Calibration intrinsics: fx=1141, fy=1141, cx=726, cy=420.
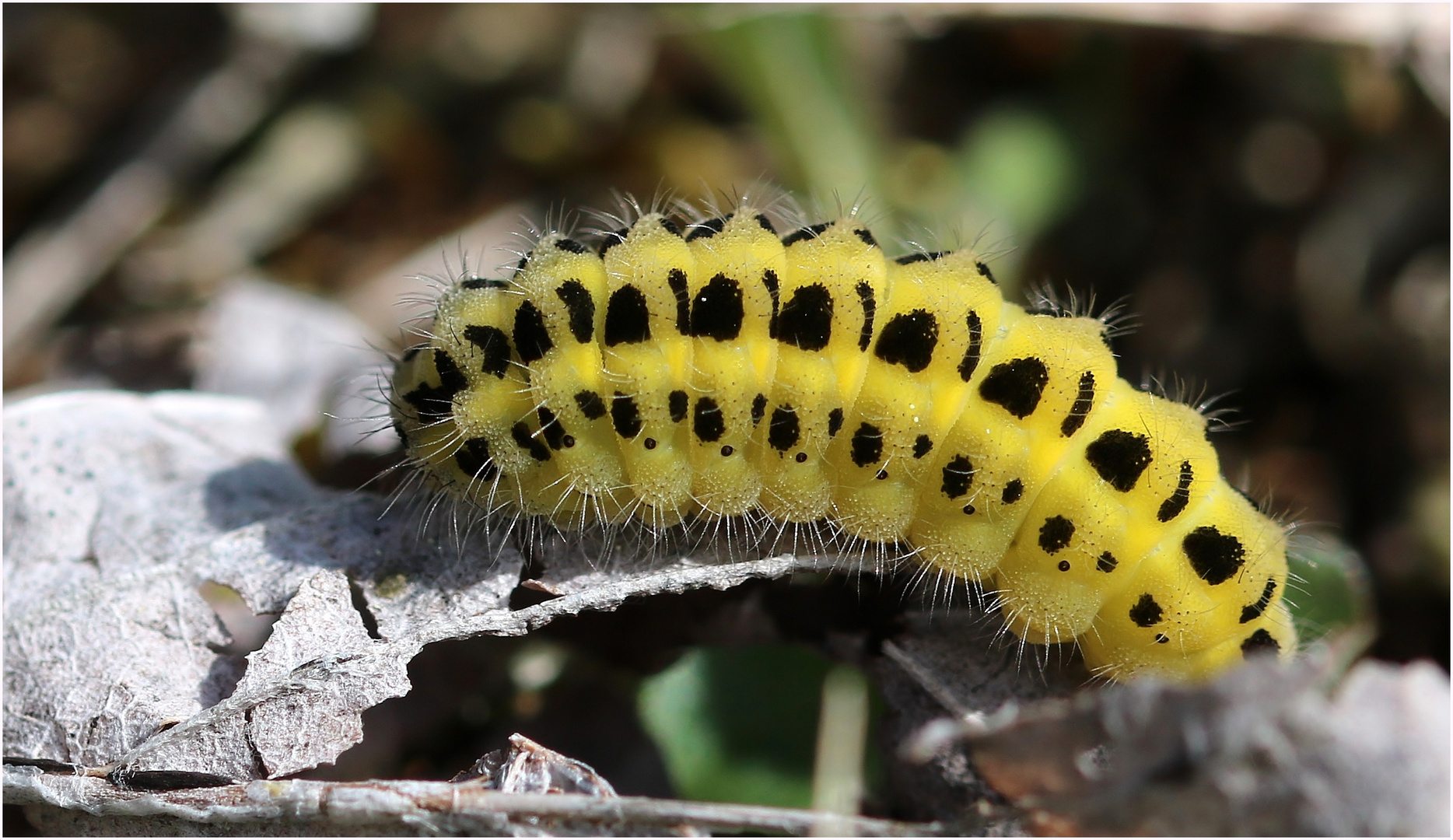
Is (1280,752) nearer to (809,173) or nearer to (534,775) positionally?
(534,775)

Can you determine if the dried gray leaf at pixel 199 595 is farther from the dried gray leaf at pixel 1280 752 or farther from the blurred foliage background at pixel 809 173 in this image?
the dried gray leaf at pixel 1280 752

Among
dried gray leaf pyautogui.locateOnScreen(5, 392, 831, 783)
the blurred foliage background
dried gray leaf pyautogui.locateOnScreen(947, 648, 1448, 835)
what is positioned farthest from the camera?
the blurred foliage background

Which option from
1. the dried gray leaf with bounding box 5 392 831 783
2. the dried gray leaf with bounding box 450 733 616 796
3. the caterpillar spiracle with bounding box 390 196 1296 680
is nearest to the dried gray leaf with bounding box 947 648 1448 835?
the caterpillar spiracle with bounding box 390 196 1296 680

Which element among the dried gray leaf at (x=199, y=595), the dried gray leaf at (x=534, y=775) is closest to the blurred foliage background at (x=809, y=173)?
the dried gray leaf at (x=199, y=595)

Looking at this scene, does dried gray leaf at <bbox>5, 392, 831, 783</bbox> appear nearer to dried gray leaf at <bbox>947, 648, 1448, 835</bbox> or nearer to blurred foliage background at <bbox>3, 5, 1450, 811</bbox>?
blurred foliage background at <bbox>3, 5, 1450, 811</bbox>

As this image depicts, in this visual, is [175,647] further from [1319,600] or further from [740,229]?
[1319,600]
